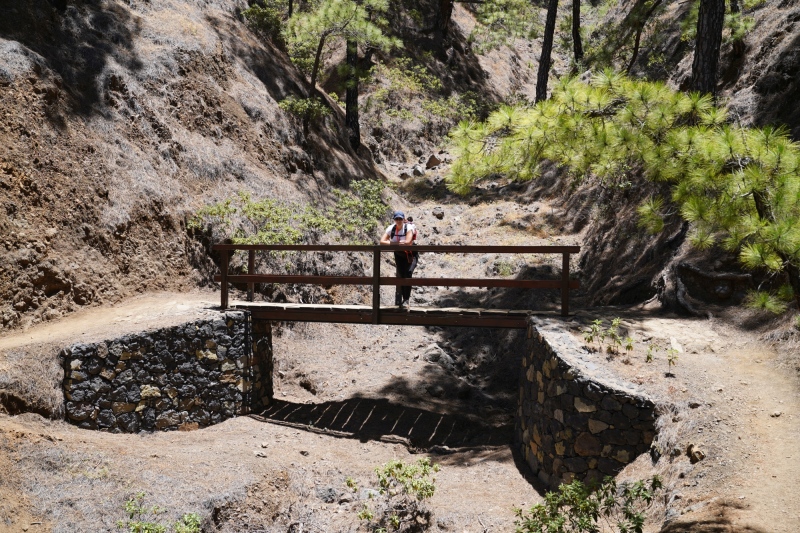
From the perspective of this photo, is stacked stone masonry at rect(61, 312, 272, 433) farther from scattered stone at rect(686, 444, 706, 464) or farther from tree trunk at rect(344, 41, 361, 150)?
tree trunk at rect(344, 41, 361, 150)

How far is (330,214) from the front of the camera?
15562 mm

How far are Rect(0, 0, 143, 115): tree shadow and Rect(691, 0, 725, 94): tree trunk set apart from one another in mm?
10708

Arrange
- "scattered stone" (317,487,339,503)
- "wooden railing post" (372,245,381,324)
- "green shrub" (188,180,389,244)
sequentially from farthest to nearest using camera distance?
"green shrub" (188,180,389,244) < "wooden railing post" (372,245,381,324) < "scattered stone" (317,487,339,503)

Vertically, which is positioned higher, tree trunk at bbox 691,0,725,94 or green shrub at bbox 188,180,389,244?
tree trunk at bbox 691,0,725,94

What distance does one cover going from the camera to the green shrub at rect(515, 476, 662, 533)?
5.73 meters

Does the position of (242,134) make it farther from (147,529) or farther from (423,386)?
(147,529)

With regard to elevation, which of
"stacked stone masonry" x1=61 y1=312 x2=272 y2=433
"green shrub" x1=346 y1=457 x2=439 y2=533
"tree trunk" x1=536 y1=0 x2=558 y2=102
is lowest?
"green shrub" x1=346 y1=457 x2=439 y2=533

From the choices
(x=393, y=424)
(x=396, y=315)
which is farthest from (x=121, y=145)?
(x=393, y=424)

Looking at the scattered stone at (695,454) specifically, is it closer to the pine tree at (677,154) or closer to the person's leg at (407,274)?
the pine tree at (677,154)

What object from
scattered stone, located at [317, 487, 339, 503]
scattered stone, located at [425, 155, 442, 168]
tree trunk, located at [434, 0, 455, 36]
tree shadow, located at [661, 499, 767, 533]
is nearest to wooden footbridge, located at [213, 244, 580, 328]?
scattered stone, located at [317, 487, 339, 503]

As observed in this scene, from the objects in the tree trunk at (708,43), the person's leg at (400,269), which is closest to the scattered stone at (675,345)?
the person's leg at (400,269)

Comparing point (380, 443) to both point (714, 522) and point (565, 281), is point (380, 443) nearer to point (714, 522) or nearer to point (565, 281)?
point (565, 281)

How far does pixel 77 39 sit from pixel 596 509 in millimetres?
12967

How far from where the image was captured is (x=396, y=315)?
1009 centimetres
